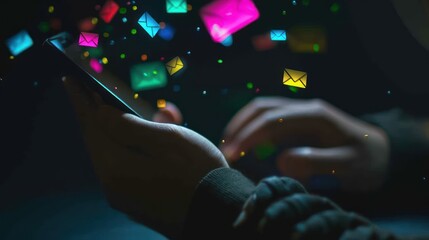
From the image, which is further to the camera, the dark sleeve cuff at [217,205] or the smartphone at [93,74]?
the smartphone at [93,74]

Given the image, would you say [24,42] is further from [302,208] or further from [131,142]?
[302,208]

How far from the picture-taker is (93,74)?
60cm

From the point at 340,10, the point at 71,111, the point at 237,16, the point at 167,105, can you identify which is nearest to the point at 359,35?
the point at 340,10

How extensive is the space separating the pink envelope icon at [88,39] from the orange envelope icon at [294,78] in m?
0.31

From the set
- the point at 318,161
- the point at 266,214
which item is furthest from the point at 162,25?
the point at 266,214

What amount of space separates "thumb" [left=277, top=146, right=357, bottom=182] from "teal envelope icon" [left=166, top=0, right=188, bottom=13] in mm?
298

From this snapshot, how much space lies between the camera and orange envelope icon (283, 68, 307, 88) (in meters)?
0.70

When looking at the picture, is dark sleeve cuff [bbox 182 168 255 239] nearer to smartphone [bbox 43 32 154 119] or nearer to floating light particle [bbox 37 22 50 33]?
smartphone [bbox 43 32 154 119]

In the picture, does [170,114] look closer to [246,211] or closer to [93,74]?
[93,74]

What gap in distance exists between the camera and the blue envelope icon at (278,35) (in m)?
0.70

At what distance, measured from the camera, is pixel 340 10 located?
2.27 ft

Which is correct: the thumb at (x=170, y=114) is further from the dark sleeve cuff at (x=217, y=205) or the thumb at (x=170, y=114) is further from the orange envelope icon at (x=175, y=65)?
the dark sleeve cuff at (x=217, y=205)

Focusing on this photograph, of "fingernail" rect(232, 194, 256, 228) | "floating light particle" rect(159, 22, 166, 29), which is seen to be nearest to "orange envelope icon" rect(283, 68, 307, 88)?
"floating light particle" rect(159, 22, 166, 29)

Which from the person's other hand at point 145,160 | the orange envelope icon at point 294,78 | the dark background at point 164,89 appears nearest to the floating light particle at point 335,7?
the dark background at point 164,89
